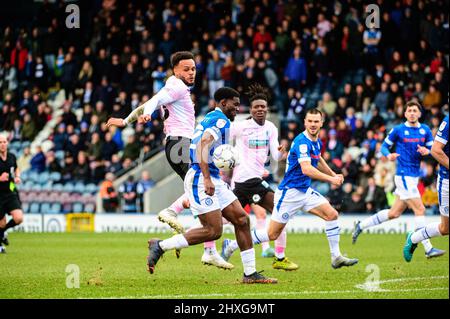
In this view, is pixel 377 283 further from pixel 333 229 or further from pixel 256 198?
pixel 256 198

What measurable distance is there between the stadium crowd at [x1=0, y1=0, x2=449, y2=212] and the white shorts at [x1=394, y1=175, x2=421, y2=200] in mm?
7747

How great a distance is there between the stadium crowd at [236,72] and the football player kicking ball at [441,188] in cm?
1042

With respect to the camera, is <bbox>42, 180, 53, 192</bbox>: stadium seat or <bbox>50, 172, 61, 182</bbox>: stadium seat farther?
<bbox>50, 172, 61, 182</bbox>: stadium seat

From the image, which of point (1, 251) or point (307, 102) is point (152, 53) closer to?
point (307, 102)

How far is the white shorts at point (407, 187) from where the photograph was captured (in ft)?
53.9

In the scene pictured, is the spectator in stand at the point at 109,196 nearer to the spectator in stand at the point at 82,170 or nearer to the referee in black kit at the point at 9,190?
the spectator in stand at the point at 82,170

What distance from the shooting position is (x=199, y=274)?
44.5ft

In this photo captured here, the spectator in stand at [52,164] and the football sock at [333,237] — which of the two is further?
the spectator in stand at [52,164]

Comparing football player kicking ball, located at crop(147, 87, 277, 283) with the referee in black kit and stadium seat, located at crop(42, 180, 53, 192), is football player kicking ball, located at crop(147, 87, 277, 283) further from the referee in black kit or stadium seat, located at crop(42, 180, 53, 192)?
stadium seat, located at crop(42, 180, 53, 192)

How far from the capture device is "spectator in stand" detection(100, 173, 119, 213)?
89.1ft

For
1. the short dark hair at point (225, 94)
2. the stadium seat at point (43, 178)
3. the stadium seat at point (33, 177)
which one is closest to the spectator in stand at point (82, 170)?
the stadium seat at point (43, 178)

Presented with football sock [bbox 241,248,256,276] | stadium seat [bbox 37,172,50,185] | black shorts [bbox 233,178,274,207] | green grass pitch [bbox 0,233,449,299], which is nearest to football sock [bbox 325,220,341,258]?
green grass pitch [bbox 0,233,449,299]

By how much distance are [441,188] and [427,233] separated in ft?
3.60
